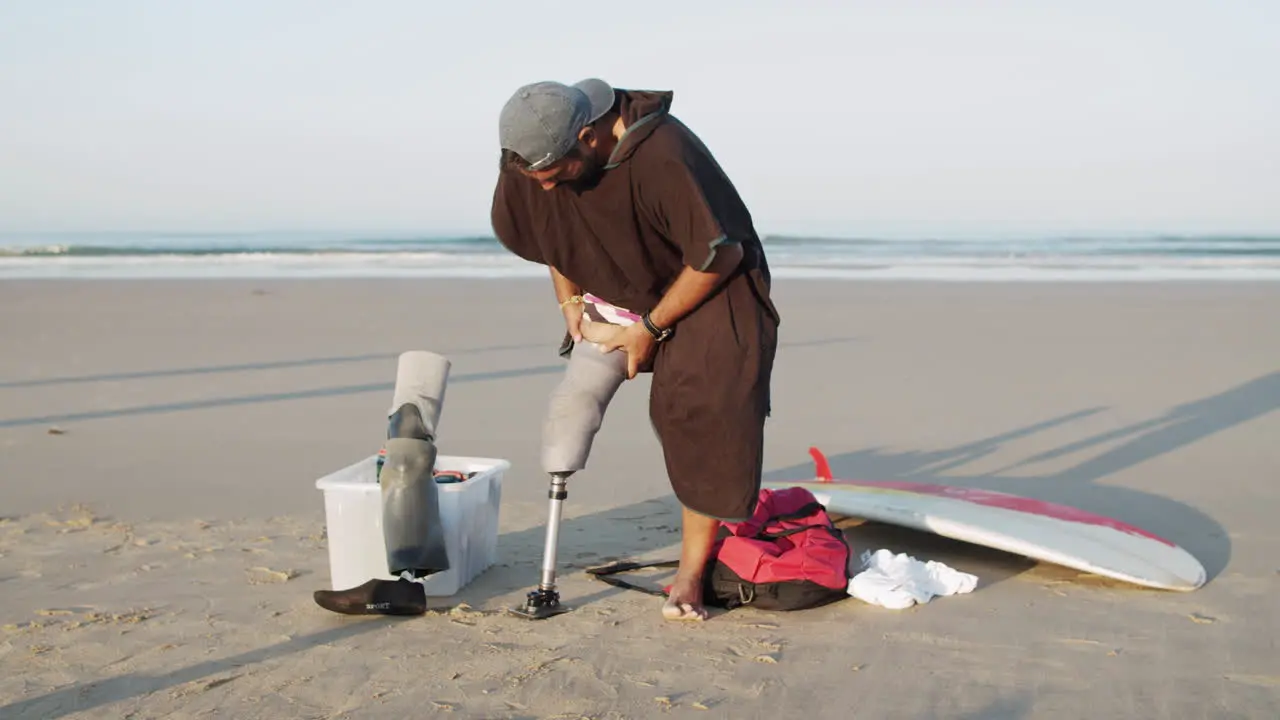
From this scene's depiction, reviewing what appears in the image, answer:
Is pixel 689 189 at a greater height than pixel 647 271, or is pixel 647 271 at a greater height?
pixel 689 189

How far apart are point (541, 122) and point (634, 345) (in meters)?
0.83

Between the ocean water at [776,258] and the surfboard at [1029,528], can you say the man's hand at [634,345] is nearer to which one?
the surfboard at [1029,528]

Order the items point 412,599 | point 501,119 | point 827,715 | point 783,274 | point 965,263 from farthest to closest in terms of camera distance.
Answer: point 965,263, point 783,274, point 412,599, point 501,119, point 827,715

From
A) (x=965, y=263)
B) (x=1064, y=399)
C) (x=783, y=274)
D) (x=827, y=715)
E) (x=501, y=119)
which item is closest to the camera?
(x=827, y=715)

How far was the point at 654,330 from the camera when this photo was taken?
12.9ft

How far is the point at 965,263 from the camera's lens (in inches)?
1095

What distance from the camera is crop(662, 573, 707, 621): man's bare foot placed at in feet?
13.0

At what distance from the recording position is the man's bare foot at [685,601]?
3.96 meters

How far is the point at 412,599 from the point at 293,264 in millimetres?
26321

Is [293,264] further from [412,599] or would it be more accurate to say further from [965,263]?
[412,599]

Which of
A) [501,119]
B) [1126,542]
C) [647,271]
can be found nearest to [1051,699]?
[1126,542]

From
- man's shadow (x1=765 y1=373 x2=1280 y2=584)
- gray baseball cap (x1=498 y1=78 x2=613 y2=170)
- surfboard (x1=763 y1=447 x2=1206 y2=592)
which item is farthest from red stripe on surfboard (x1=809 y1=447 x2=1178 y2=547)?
gray baseball cap (x1=498 y1=78 x2=613 y2=170)

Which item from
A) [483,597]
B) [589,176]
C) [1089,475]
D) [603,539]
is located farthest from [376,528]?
[1089,475]

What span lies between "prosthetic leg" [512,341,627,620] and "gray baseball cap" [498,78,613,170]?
0.78 metres
